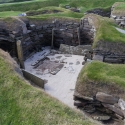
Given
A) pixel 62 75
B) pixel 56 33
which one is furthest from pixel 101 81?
pixel 56 33

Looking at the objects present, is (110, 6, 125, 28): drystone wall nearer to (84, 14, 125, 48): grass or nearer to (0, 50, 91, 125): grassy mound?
(84, 14, 125, 48): grass

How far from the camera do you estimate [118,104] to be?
39.2ft

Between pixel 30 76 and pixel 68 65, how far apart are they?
4681 millimetres

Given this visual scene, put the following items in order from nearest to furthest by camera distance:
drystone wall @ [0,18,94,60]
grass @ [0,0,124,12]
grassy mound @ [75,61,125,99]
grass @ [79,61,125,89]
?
grassy mound @ [75,61,125,99] → grass @ [79,61,125,89] → drystone wall @ [0,18,94,60] → grass @ [0,0,124,12]

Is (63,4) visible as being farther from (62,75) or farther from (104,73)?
(104,73)

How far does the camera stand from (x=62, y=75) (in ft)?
58.3

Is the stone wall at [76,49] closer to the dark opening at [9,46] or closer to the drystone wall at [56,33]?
the drystone wall at [56,33]

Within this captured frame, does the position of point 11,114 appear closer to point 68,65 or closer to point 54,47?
point 68,65

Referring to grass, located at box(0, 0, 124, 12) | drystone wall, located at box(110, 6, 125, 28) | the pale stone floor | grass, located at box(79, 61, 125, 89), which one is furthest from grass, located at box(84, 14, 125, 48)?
grass, located at box(0, 0, 124, 12)

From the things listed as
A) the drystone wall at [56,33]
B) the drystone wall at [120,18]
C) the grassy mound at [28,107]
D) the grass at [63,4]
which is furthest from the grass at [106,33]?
the grass at [63,4]

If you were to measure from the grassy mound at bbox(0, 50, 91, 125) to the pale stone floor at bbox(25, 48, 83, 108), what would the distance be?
3.44 m

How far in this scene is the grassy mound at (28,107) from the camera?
9.28 metres

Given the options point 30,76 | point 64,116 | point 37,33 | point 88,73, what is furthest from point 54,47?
point 64,116

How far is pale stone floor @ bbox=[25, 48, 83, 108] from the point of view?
1479cm
